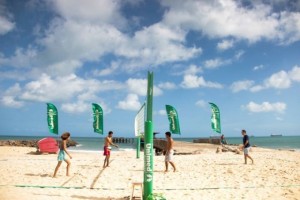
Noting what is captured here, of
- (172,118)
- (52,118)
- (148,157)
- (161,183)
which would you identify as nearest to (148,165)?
(148,157)

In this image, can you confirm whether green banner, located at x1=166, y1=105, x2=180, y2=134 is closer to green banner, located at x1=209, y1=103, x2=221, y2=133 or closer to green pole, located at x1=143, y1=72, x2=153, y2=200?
green banner, located at x1=209, y1=103, x2=221, y2=133

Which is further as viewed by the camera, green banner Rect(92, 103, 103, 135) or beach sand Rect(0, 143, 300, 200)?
green banner Rect(92, 103, 103, 135)

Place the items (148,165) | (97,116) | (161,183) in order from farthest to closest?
(97,116) < (161,183) < (148,165)

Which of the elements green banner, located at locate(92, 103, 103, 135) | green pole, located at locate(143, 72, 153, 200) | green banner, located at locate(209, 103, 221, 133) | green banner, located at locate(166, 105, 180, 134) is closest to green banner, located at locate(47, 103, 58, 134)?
green banner, located at locate(92, 103, 103, 135)

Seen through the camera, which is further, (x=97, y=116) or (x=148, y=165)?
(x=97, y=116)

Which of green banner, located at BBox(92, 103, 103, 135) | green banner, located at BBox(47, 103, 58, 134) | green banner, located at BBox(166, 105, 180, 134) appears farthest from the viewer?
green banner, located at BBox(166, 105, 180, 134)

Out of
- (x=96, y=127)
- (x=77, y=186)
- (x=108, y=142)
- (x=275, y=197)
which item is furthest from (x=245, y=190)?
(x=96, y=127)

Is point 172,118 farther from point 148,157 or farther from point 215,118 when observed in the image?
point 148,157

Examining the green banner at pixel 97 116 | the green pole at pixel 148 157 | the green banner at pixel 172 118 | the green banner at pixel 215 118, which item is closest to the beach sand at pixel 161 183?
the green pole at pixel 148 157

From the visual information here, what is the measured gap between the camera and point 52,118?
62.9 ft

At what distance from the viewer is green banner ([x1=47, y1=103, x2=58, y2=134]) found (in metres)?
19.1

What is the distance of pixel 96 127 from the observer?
18.3 m

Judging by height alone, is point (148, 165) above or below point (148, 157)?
below

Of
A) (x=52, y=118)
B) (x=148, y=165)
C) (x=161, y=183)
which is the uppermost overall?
(x=52, y=118)
